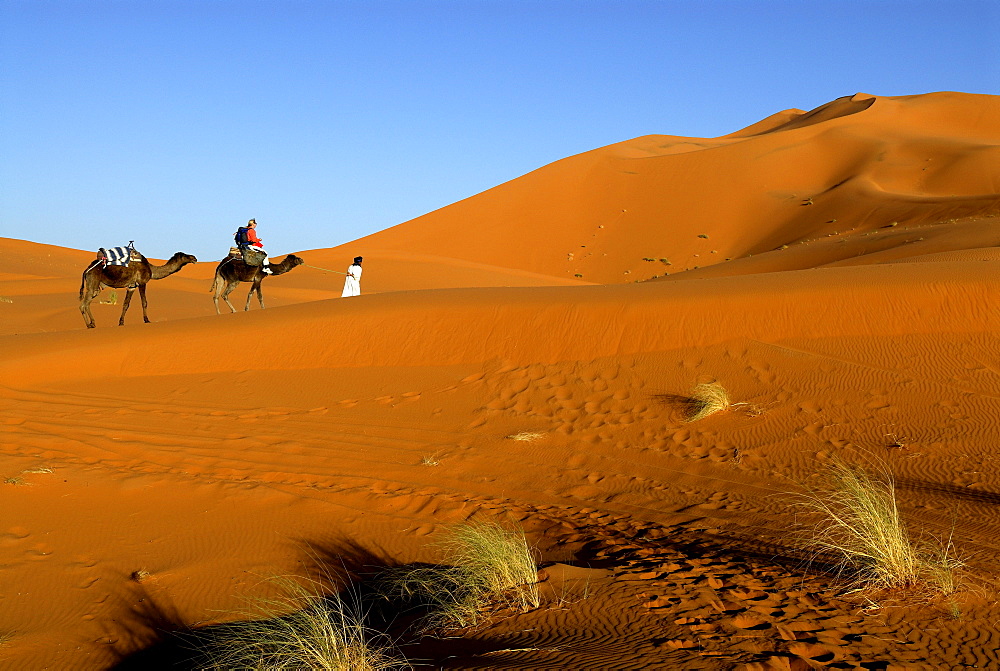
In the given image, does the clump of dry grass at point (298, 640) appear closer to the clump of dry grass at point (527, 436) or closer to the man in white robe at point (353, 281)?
the clump of dry grass at point (527, 436)

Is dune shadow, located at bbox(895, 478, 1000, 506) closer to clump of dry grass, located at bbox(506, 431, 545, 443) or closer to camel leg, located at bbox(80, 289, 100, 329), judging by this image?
clump of dry grass, located at bbox(506, 431, 545, 443)

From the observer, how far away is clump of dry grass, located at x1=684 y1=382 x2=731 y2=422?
9.28 metres

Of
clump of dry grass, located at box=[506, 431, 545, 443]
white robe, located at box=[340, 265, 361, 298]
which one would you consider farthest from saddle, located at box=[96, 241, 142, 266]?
clump of dry grass, located at box=[506, 431, 545, 443]

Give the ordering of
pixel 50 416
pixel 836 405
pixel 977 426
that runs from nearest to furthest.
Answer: pixel 977 426, pixel 836 405, pixel 50 416

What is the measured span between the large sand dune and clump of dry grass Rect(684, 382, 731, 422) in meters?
0.11

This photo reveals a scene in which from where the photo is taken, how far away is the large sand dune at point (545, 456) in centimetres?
454

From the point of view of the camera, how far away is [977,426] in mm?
7984

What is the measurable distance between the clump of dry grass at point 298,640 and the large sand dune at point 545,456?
1.08 feet

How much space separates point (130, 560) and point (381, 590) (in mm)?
2402

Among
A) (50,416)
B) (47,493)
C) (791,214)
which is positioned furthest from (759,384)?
(791,214)

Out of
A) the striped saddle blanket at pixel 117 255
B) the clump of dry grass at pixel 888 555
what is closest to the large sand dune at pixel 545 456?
the clump of dry grass at pixel 888 555

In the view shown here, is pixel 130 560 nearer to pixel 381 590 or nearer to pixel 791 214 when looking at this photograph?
pixel 381 590

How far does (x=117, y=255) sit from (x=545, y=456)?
43.6ft

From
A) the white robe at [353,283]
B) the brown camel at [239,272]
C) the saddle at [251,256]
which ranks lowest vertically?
the white robe at [353,283]
